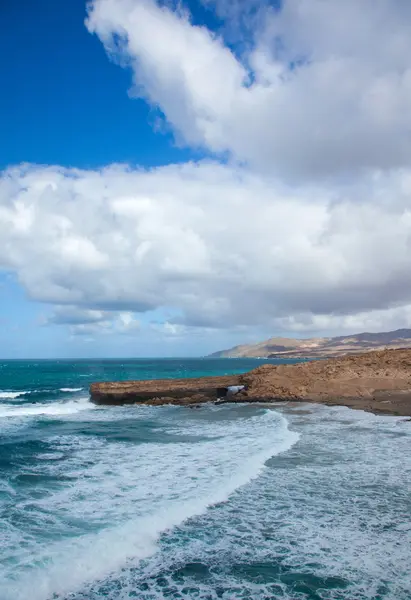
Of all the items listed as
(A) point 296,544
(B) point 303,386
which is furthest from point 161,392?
(A) point 296,544

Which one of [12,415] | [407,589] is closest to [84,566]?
[407,589]

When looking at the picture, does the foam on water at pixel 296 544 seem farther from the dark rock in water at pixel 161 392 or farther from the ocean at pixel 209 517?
the dark rock in water at pixel 161 392

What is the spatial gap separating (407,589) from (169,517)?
5.06m

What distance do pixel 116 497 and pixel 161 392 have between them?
2440 centimetres

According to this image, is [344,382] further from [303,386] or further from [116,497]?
[116,497]

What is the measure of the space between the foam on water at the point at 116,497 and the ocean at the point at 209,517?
0.04 metres

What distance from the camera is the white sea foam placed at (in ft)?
104

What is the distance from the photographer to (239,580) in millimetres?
6969

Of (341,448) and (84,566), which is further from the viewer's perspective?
(341,448)

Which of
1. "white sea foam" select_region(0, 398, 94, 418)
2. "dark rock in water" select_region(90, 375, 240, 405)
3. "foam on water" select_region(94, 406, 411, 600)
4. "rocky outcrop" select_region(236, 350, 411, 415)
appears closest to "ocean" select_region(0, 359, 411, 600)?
"foam on water" select_region(94, 406, 411, 600)

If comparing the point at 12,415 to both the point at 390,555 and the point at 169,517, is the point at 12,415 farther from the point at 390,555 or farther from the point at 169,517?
the point at 390,555

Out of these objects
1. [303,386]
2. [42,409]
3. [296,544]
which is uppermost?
[303,386]

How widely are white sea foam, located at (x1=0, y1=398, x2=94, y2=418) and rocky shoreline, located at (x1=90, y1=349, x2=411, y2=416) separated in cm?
179

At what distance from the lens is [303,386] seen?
3309 centimetres
